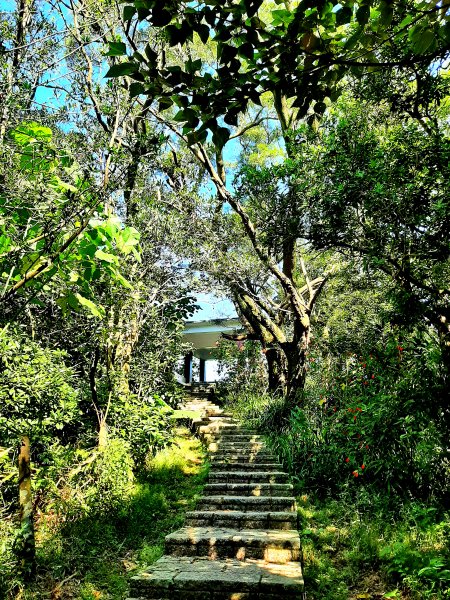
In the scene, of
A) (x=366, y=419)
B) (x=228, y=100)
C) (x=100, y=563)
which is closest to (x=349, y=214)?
(x=366, y=419)

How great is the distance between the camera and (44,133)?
123 inches

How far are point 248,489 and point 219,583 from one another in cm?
297

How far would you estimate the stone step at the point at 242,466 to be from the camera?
25.1 ft

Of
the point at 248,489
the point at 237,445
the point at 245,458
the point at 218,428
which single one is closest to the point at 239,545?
the point at 248,489

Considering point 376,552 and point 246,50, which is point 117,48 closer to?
point 246,50

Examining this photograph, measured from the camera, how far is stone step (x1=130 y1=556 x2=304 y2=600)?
12.7 feet

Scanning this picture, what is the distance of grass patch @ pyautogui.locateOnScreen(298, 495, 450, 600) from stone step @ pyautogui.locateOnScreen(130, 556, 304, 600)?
53cm

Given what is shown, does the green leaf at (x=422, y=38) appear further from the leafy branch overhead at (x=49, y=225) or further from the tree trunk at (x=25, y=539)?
the tree trunk at (x=25, y=539)

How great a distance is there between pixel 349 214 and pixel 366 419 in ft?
9.38

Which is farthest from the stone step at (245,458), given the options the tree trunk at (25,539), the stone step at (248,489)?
the tree trunk at (25,539)

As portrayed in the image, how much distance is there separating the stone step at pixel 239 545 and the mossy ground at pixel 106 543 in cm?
44

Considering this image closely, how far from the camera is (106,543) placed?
213 inches

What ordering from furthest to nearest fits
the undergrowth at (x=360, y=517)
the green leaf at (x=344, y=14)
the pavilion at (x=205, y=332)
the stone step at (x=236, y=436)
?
1. the pavilion at (x=205, y=332)
2. the stone step at (x=236, y=436)
3. the undergrowth at (x=360, y=517)
4. the green leaf at (x=344, y=14)

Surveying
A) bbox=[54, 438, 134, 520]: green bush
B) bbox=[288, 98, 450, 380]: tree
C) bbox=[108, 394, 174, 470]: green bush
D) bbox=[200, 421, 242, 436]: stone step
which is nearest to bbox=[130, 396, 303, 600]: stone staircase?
bbox=[54, 438, 134, 520]: green bush
